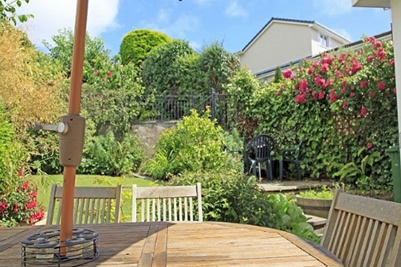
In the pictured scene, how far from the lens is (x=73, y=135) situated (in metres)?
0.96

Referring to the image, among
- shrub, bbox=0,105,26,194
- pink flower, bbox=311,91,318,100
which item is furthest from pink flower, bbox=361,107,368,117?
shrub, bbox=0,105,26,194

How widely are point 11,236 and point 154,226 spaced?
23.7 inches

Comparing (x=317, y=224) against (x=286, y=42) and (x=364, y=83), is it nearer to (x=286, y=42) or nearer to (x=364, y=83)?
(x=364, y=83)

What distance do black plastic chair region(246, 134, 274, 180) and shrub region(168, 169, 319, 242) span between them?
2839 mm

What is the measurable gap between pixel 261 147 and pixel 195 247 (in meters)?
5.26

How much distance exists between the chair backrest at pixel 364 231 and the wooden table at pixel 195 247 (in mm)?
161

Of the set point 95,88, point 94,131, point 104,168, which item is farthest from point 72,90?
point 95,88

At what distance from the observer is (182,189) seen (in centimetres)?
204

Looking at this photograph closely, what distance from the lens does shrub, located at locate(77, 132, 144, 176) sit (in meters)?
7.16

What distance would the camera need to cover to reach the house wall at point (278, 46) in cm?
1582

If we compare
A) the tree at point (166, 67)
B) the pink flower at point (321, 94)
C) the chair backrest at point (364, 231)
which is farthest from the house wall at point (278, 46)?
the chair backrest at point (364, 231)

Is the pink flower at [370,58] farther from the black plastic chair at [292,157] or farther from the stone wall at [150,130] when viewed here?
the stone wall at [150,130]

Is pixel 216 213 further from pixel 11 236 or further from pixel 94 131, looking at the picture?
pixel 94 131

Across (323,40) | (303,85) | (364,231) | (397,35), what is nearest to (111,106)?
(303,85)
